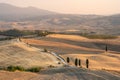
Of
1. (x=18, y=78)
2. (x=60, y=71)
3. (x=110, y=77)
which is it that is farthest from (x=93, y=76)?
(x=18, y=78)

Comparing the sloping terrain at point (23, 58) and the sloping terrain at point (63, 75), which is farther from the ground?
the sloping terrain at point (63, 75)

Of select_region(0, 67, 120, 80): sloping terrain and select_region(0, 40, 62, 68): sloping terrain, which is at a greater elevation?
select_region(0, 67, 120, 80): sloping terrain

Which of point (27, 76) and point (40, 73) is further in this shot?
point (40, 73)

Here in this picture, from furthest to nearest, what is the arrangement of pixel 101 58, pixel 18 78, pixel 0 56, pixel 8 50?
pixel 101 58 < pixel 8 50 < pixel 0 56 < pixel 18 78

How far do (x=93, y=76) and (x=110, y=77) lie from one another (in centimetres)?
113

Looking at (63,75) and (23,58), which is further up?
(63,75)

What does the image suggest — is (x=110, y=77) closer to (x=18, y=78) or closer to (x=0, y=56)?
(x=18, y=78)

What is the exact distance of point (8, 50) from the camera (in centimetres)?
3672

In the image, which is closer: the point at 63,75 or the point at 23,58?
the point at 63,75

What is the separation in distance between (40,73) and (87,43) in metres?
37.5

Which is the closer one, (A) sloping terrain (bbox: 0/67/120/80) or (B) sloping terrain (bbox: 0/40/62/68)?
(A) sloping terrain (bbox: 0/67/120/80)

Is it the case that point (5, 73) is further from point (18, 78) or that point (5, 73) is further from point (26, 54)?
point (26, 54)

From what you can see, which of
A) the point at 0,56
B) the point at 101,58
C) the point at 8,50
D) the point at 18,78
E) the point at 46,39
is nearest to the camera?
the point at 18,78

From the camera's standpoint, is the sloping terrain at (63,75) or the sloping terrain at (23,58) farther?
the sloping terrain at (23,58)
